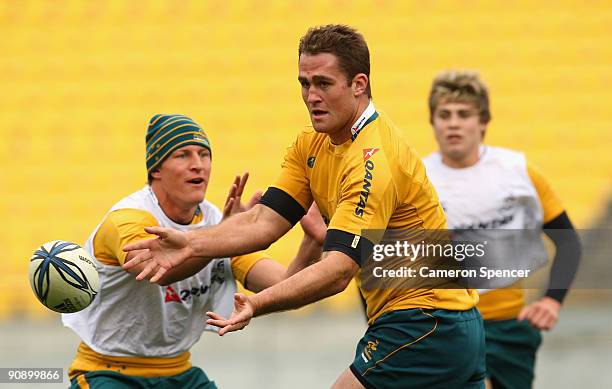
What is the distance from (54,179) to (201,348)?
4187 millimetres

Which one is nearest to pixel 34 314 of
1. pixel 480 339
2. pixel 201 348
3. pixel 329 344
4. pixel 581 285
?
pixel 201 348

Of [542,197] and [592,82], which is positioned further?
[592,82]

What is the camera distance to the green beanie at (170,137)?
5660 millimetres

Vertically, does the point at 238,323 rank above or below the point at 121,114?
below

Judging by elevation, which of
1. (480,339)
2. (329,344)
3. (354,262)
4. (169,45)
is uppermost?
(169,45)

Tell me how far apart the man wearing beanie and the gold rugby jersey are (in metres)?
0.45

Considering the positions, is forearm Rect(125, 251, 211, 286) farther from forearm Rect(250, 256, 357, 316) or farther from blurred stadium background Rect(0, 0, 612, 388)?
blurred stadium background Rect(0, 0, 612, 388)

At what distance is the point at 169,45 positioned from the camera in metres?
14.8

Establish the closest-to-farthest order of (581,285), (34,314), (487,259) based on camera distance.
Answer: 1. (487,259)
2. (581,285)
3. (34,314)

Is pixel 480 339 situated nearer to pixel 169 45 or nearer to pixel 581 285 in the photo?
pixel 581 285

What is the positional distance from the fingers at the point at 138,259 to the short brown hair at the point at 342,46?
4.03ft

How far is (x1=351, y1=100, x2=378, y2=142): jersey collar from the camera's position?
4.82 metres

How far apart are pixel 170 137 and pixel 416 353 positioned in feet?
6.14

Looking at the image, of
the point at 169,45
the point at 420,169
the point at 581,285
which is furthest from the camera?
the point at 169,45
